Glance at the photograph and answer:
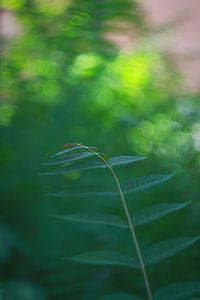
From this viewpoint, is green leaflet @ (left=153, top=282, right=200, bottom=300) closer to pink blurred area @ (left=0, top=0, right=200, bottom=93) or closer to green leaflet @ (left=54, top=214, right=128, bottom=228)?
green leaflet @ (left=54, top=214, right=128, bottom=228)

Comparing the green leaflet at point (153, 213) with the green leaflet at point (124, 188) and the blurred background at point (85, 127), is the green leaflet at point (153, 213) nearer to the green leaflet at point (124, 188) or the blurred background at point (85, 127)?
the green leaflet at point (124, 188)

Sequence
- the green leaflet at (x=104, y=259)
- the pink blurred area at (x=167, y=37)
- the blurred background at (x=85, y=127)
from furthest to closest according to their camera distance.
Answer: the pink blurred area at (x=167, y=37)
the blurred background at (x=85, y=127)
the green leaflet at (x=104, y=259)

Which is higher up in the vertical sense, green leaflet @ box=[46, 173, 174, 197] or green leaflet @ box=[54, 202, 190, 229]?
green leaflet @ box=[46, 173, 174, 197]

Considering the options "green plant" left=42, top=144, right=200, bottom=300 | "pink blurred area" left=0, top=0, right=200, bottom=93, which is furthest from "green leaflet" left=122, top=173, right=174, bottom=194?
"pink blurred area" left=0, top=0, right=200, bottom=93

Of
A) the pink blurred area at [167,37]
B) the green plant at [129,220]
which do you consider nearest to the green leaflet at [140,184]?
the green plant at [129,220]

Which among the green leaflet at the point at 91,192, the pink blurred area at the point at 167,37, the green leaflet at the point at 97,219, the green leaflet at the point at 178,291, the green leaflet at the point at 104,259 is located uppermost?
the pink blurred area at the point at 167,37

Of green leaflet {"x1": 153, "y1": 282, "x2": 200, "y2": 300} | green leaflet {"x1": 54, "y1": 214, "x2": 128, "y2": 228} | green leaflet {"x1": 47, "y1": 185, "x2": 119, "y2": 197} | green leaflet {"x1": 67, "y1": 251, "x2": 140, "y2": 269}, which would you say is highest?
green leaflet {"x1": 47, "y1": 185, "x2": 119, "y2": 197}
